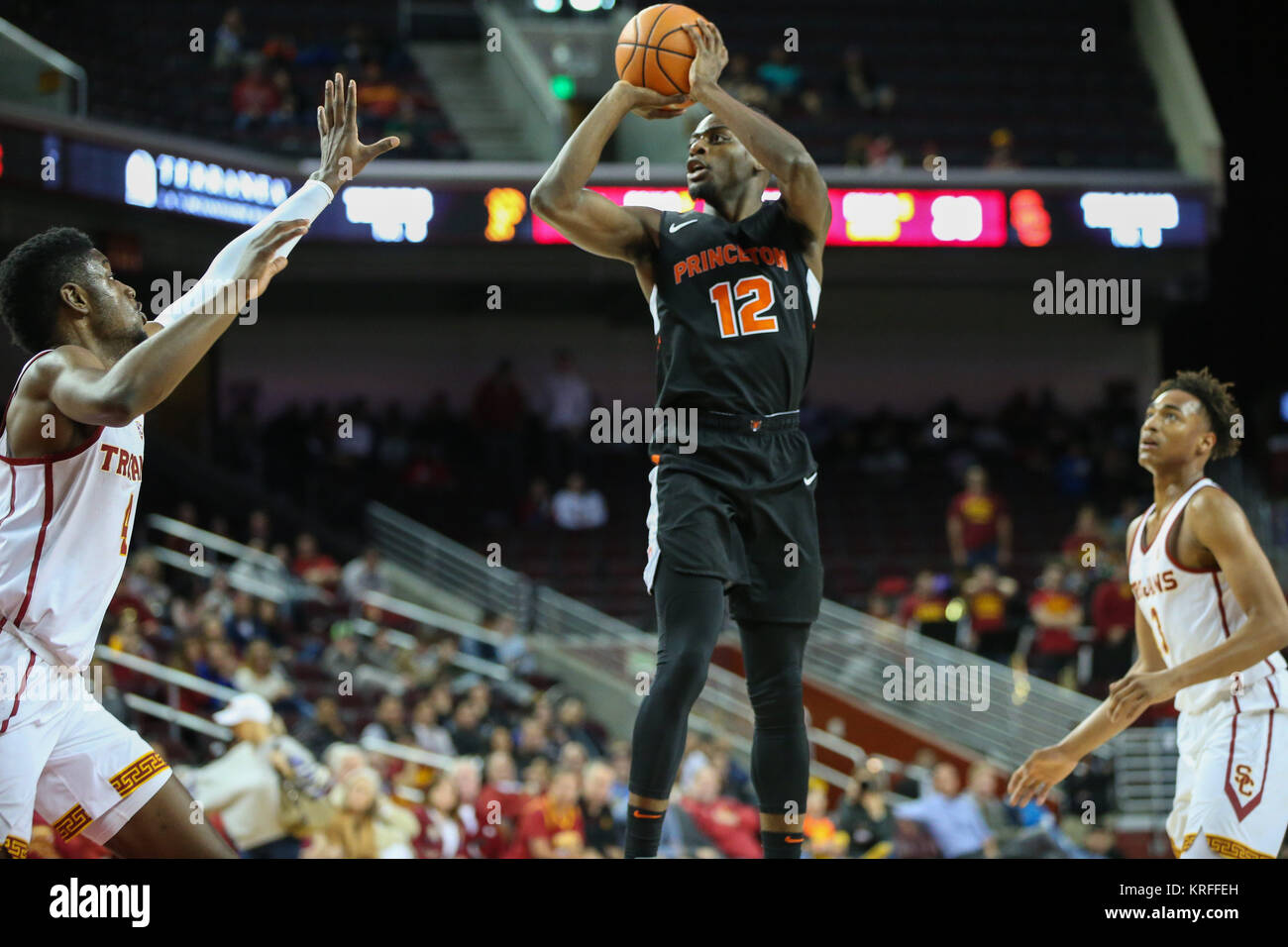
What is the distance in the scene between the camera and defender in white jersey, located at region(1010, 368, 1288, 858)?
4.36 metres

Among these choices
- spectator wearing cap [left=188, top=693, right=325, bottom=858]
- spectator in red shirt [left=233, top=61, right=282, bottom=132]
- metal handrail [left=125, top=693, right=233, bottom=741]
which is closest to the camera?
spectator wearing cap [left=188, top=693, right=325, bottom=858]

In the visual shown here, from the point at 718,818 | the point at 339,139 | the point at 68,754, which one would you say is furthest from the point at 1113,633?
the point at 68,754

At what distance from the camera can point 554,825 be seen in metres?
8.98

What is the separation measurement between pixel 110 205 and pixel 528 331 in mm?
6503

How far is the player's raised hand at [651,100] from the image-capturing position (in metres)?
4.36

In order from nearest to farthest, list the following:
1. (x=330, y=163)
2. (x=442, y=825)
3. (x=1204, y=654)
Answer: (x=330, y=163), (x=1204, y=654), (x=442, y=825)

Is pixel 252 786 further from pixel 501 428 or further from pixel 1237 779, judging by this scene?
pixel 501 428

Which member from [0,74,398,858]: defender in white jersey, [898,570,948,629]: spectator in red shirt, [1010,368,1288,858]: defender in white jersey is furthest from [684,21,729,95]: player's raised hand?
[898,570,948,629]: spectator in red shirt

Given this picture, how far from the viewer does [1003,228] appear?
15594 millimetres

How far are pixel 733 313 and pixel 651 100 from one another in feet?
2.16

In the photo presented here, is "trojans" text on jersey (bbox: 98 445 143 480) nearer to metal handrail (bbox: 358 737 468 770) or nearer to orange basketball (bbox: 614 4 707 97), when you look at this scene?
orange basketball (bbox: 614 4 707 97)

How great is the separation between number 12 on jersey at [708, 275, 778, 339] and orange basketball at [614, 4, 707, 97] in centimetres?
59
